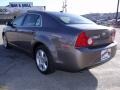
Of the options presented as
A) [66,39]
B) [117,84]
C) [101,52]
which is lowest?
[117,84]

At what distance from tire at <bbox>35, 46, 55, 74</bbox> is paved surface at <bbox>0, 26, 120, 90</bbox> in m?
0.15

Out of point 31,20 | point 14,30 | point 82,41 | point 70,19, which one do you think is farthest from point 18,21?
point 82,41

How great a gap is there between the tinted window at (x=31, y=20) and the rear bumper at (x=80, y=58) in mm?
1621

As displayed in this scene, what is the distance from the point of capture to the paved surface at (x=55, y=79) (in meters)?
5.10

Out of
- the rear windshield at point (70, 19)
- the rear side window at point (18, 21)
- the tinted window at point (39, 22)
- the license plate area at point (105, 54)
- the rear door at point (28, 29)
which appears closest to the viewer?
the license plate area at point (105, 54)

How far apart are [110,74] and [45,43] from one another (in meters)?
1.85

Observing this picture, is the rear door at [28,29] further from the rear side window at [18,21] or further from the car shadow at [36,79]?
the car shadow at [36,79]

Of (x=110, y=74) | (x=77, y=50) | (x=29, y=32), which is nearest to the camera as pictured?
(x=77, y=50)

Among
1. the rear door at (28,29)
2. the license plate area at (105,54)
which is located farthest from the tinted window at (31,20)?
the license plate area at (105,54)

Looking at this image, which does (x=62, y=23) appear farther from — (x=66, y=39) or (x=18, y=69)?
(x=18, y=69)

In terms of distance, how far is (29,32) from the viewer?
6445 millimetres

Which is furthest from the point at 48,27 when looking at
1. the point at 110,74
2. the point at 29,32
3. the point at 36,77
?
the point at 110,74

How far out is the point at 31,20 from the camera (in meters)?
6.66

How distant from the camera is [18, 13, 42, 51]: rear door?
6281 mm
